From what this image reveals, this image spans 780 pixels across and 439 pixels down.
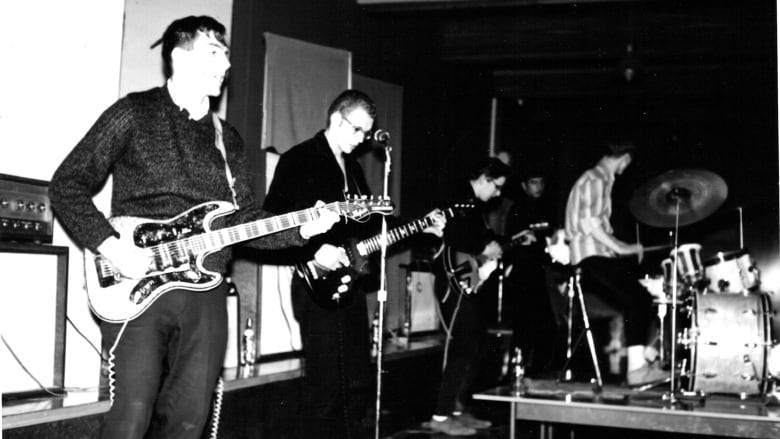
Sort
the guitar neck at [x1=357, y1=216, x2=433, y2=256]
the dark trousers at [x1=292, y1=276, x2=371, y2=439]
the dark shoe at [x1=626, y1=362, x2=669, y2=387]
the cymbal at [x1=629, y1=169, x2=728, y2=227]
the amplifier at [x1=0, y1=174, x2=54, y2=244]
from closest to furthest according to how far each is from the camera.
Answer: the amplifier at [x1=0, y1=174, x2=54, y2=244]
the dark trousers at [x1=292, y1=276, x2=371, y2=439]
the guitar neck at [x1=357, y1=216, x2=433, y2=256]
the cymbal at [x1=629, y1=169, x2=728, y2=227]
the dark shoe at [x1=626, y1=362, x2=669, y2=387]

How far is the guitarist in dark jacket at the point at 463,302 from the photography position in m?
5.32

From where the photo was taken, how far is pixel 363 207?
3.55m

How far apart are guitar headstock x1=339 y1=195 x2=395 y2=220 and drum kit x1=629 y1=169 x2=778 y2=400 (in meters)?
2.17

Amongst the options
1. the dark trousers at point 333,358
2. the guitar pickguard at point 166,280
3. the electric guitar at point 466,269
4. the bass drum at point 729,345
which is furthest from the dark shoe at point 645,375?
the guitar pickguard at point 166,280

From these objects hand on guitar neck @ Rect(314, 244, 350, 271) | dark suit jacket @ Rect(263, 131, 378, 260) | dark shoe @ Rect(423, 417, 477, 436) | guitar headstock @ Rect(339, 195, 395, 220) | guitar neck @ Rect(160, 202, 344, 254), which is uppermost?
dark suit jacket @ Rect(263, 131, 378, 260)

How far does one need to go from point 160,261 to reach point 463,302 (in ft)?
9.39

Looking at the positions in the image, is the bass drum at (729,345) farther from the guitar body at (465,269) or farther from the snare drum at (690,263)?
the guitar body at (465,269)

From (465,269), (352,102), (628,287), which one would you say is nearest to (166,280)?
(352,102)

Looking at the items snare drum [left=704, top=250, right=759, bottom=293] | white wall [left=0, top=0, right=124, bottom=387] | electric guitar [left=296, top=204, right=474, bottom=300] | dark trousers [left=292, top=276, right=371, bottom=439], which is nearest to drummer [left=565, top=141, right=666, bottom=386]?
snare drum [left=704, top=250, right=759, bottom=293]

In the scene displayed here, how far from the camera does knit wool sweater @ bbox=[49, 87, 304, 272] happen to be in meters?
2.68

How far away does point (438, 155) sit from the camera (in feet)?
27.4

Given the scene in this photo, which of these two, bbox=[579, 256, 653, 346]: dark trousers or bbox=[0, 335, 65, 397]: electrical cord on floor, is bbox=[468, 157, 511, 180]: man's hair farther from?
bbox=[0, 335, 65, 397]: electrical cord on floor

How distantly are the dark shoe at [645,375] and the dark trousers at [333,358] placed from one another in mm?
2326

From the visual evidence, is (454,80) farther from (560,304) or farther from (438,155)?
(560,304)
